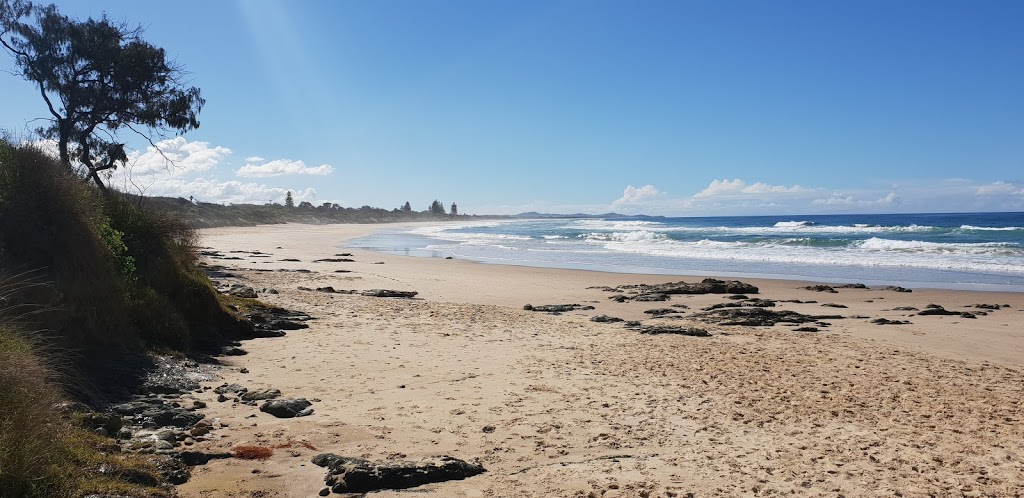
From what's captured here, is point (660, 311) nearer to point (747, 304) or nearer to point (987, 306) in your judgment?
point (747, 304)

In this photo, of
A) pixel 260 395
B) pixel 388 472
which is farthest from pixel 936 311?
pixel 260 395

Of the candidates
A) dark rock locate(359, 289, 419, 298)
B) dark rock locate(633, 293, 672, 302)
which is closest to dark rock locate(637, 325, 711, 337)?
dark rock locate(633, 293, 672, 302)

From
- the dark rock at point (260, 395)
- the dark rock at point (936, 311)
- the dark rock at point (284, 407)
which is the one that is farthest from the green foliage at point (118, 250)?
the dark rock at point (936, 311)

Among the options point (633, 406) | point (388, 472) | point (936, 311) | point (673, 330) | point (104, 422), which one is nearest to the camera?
point (388, 472)

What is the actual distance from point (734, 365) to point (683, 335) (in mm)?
2478

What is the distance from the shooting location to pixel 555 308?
15.0 metres

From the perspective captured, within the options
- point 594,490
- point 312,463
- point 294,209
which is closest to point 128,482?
point 312,463

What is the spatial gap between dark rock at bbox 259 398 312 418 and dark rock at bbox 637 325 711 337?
6.59 meters

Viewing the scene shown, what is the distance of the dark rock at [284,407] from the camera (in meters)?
6.27

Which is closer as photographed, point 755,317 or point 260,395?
point 260,395

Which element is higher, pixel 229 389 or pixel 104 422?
pixel 104 422

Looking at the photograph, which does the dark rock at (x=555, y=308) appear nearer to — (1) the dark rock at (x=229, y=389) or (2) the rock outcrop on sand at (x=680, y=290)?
(2) the rock outcrop on sand at (x=680, y=290)

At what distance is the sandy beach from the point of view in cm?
490

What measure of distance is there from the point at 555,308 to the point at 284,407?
30.5 ft
